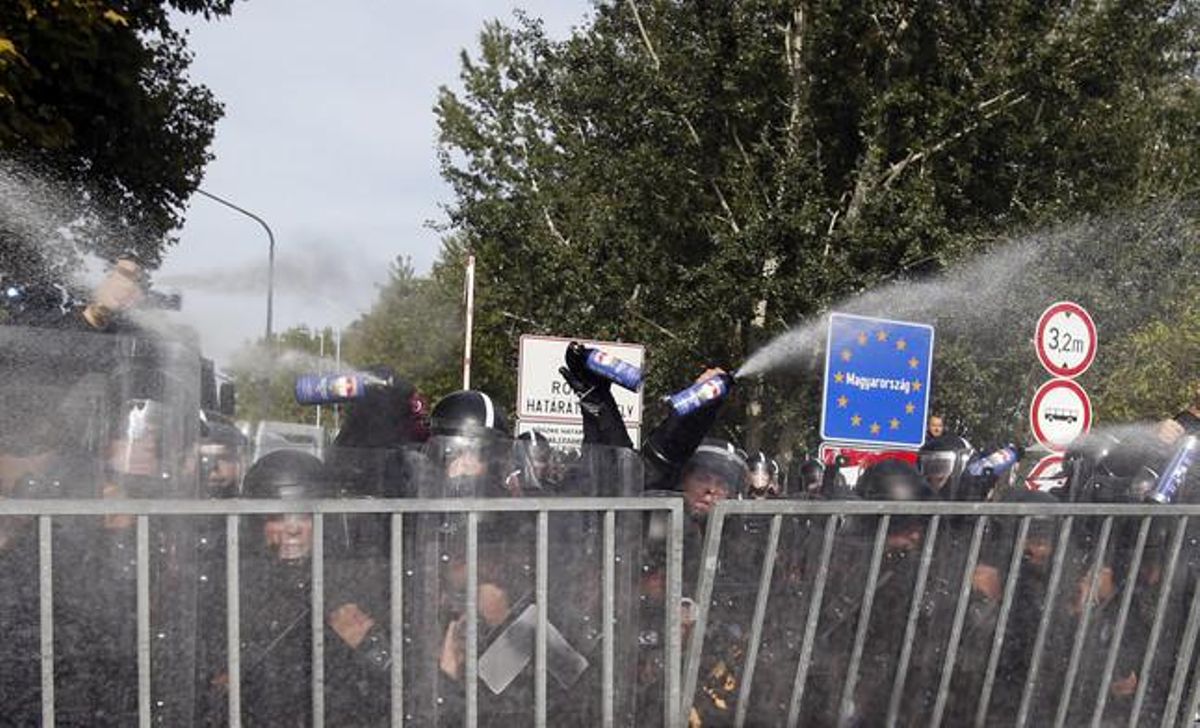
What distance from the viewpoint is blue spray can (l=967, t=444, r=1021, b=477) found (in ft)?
28.9

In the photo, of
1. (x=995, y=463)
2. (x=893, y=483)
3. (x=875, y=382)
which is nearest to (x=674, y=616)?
(x=893, y=483)

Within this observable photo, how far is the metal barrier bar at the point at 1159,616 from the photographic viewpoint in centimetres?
554

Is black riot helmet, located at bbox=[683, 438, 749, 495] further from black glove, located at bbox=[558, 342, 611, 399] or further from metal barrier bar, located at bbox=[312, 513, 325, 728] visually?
metal barrier bar, located at bbox=[312, 513, 325, 728]

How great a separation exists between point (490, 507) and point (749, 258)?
56.4ft

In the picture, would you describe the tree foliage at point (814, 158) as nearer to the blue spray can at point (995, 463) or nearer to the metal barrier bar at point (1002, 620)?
the blue spray can at point (995, 463)

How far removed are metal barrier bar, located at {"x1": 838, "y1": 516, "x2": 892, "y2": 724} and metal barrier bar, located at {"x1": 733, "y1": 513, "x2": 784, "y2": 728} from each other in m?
0.35

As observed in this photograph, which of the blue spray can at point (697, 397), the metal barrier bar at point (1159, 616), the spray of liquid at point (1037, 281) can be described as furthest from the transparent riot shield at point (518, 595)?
the spray of liquid at point (1037, 281)

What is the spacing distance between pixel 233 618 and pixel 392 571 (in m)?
0.41

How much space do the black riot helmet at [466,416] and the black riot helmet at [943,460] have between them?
349 centimetres

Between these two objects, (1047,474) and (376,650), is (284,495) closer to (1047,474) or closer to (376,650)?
(376,650)

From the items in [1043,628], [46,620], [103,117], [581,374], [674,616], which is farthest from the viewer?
[103,117]

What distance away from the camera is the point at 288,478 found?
4.32 metres

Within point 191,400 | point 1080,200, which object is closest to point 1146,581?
point 191,400

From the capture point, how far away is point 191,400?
410 centimetres
